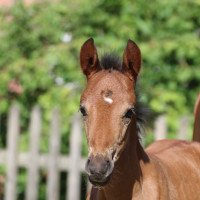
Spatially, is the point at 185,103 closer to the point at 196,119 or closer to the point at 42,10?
the point at 42,10

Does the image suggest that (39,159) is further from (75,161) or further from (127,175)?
(127,175)

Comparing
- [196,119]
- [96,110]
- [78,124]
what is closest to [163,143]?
[196,119]

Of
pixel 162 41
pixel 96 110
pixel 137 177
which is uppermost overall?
pixel 162 41

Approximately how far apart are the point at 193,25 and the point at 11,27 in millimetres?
2078

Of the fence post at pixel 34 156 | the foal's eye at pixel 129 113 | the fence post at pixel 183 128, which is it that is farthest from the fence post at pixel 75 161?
the foal's eye at pixel 129 113

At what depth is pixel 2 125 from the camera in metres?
9.54

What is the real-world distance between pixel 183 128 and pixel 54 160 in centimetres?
137

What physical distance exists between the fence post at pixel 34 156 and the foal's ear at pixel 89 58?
3701 mm

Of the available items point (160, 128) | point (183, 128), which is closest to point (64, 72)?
point (160, 128)

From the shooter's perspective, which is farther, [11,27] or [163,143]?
[11,27]

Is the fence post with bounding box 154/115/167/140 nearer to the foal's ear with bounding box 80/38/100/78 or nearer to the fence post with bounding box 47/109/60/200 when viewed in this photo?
the fence post with bounding box 47/109/60/200

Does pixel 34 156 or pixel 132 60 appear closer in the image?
pixel 132 60

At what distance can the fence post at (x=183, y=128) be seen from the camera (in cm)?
845

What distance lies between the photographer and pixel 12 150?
29.3 feet
